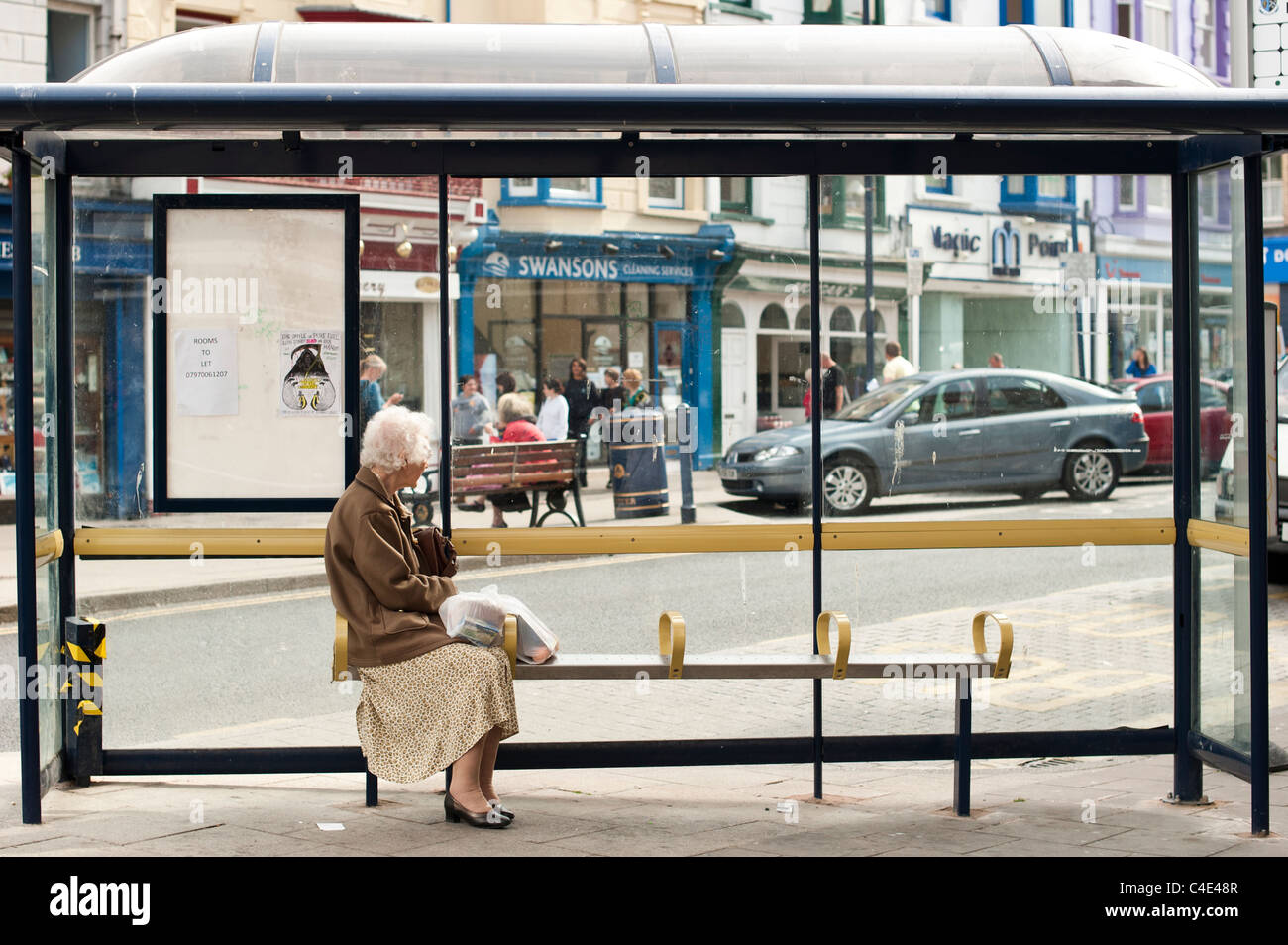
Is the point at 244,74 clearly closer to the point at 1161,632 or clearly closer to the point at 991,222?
the point at 991,222

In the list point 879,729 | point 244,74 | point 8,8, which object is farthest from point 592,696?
point 8,8

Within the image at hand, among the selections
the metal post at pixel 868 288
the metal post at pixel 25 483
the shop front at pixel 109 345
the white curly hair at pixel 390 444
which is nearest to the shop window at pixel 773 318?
the metal post at pixel 868 288

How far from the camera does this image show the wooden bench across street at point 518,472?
19.0ft

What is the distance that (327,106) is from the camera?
460 cm

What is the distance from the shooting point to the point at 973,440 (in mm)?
6152

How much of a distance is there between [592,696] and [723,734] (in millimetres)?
973

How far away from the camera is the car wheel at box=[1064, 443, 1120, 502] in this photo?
612 centimetres

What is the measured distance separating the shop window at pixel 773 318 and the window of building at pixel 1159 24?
91.4 feet

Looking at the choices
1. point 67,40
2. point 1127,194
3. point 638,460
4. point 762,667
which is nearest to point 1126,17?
point 67,40

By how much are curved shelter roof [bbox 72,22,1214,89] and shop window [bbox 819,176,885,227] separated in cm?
53

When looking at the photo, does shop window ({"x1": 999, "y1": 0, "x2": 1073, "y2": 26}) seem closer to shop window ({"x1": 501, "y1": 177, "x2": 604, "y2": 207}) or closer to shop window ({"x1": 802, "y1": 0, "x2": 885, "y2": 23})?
shop window ({"x1": 802, "y1": 0, "x2": 885, "y2": 23})

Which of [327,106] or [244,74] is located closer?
[327,106]

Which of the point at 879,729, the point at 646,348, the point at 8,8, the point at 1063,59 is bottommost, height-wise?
the point at 879,729

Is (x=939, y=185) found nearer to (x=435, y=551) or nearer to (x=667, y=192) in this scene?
(x=667, y=192)
